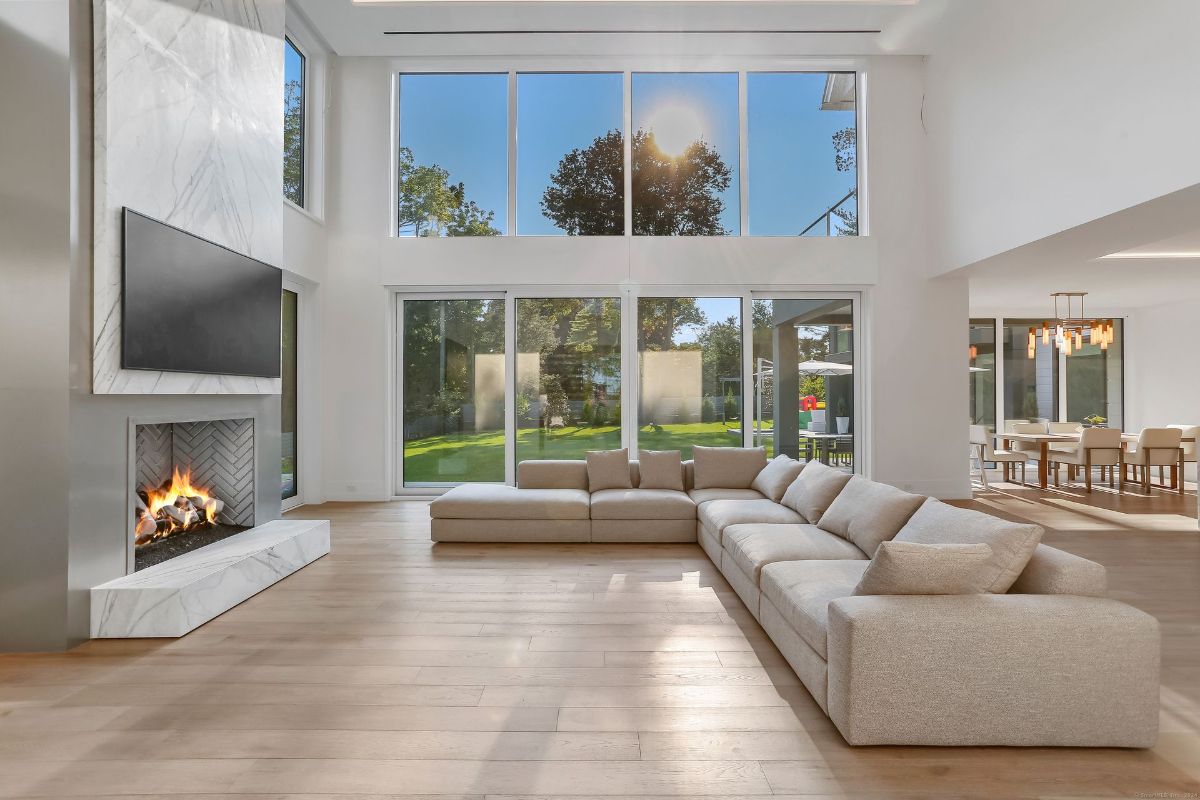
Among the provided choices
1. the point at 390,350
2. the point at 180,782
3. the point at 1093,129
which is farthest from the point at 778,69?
the point at 180,782

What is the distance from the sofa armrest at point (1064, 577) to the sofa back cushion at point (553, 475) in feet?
14.5

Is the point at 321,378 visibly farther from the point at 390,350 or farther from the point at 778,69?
the point at 778,69

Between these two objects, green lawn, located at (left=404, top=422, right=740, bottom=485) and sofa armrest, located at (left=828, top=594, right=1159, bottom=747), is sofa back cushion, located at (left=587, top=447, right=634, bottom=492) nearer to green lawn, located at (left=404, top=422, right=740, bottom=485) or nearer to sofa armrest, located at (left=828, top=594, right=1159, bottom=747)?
green lawn, located at (left=404, top=422, right=740, bottom=485)

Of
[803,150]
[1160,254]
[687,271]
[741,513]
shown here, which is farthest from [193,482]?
[1160,254]

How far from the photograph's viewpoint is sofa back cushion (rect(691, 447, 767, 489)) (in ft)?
21.4

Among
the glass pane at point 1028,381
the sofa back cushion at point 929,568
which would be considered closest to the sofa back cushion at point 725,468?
the sofa back cushion at point 929,568

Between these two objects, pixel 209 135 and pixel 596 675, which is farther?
Result: pixel 209 135

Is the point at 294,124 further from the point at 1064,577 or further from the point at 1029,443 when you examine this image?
the point at 1029,443

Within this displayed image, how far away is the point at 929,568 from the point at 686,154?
23.0 feet

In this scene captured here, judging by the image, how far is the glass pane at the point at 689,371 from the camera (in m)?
8.34

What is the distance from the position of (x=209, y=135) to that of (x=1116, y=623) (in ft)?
18.6

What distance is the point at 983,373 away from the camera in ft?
36.7

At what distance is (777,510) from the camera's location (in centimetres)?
516

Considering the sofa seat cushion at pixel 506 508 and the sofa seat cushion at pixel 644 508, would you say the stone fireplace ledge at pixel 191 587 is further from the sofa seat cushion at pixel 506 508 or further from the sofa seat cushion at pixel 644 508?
the sofa seat cushion at pixel 644 508
